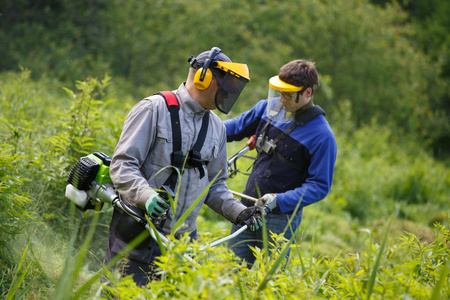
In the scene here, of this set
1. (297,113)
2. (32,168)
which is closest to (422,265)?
(297,113)

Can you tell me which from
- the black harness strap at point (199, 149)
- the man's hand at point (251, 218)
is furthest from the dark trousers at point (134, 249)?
the man's hand at point (251, 218)

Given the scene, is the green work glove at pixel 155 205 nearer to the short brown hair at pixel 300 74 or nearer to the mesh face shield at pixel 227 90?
the mesh face shield at pixel 227 90

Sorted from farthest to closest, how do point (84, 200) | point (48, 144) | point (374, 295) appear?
point (48, 144) < point (84, 200) < point (374, 295)

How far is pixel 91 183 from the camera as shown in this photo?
2.82m

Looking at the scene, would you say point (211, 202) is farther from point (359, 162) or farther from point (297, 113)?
point (359, 162)

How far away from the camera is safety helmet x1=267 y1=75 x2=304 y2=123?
371cm

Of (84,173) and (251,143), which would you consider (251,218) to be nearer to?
(84,173)

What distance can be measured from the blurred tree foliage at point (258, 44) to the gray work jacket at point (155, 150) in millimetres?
Answer: 12570

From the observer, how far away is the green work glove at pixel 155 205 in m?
2.39

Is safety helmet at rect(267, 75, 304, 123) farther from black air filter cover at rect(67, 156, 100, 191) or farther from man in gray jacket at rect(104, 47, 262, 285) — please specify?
black air filter cover at rect(67, 156, 100, 191)

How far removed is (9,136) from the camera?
13.1ft

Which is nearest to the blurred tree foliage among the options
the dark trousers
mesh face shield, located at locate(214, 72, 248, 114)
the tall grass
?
the tall grass

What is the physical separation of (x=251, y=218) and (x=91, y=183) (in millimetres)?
1129

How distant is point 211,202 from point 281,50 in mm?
15189
